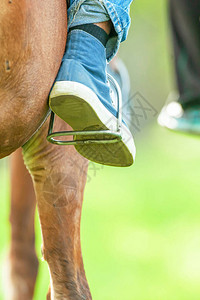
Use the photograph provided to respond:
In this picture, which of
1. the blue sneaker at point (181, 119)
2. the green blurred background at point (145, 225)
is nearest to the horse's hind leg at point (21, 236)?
the green blurred background at point (145, 225)

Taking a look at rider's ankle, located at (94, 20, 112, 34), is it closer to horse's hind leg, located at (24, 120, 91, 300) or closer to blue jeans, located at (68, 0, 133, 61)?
blue jeans, located at (68, 0, 133, 61)

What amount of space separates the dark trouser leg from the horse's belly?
3.04m

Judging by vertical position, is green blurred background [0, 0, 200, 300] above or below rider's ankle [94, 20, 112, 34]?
below

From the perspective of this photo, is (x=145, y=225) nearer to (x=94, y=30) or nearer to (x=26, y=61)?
(x=94, y=30)

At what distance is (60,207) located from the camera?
2.09 meters

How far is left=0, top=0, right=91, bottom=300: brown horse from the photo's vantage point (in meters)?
1.66

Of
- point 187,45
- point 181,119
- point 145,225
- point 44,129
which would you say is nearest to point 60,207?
point 44,129

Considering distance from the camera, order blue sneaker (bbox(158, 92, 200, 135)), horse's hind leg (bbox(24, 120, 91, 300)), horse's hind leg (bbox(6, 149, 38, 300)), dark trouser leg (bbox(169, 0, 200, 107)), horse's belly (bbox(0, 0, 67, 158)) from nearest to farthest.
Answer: horse's belly (bbox(0, 0, 67, 158))
horse's hind leg (bbox(24, 120, 91, 300))
horse's hind leg (bbox(6, 149, 38, 300))
blue sneaker (bbox(158, 92, 200, 135))
dark trouser leg (bbox(169, 0, 200, 107))

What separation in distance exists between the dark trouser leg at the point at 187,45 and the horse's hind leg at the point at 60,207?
2728mm

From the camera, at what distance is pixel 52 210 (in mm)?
2092

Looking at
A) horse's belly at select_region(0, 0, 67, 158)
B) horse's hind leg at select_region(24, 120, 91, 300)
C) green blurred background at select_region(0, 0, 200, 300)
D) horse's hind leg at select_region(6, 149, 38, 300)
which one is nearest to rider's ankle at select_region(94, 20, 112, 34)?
horse's belly at select_region(0, 0, 67, 158)

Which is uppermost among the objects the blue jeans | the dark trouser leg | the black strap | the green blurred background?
the dark trouser leg

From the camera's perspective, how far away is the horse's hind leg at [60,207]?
2.04m

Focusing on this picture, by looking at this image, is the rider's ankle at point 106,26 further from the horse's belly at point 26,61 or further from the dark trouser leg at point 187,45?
the dark trouser leg at point 187,45
